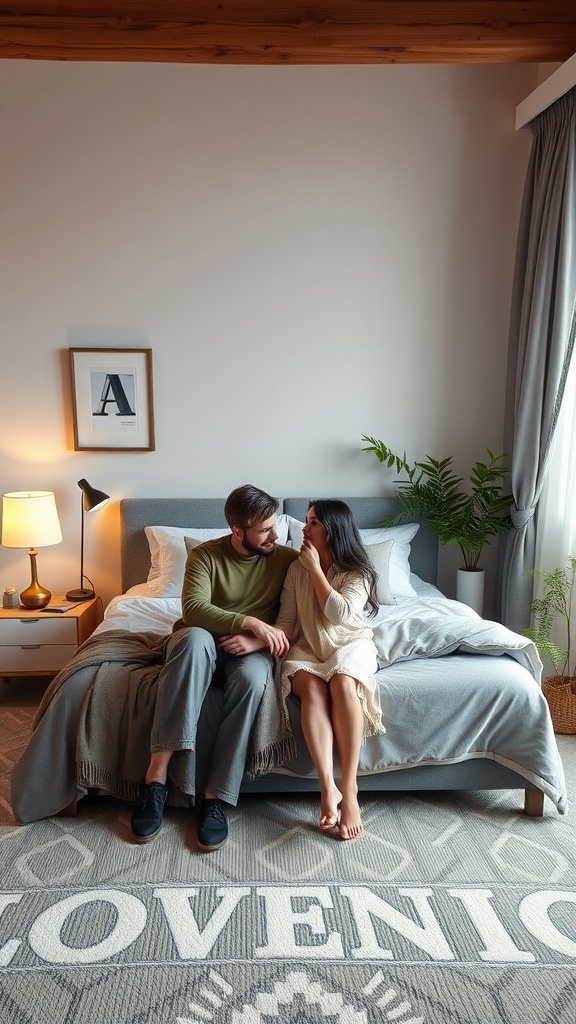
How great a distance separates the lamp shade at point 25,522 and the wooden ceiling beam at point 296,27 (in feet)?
6.63

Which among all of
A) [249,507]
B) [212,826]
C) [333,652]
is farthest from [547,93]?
[212,826]

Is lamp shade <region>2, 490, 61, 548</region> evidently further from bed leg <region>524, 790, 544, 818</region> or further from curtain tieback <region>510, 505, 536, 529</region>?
bed leg <region>524, 790, 544, 818</region>

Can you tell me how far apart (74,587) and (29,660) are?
57cm

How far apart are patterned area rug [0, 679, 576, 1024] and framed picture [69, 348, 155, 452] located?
1973 millimetres

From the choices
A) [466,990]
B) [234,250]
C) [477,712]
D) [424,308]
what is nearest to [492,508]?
[424,308]

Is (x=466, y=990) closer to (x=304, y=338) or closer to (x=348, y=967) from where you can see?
(x=348, y=967)

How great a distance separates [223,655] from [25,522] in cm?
153

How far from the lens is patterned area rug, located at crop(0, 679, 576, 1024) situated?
1.75 meters

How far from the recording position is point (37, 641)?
3680 mm

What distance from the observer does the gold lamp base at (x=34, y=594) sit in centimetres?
378

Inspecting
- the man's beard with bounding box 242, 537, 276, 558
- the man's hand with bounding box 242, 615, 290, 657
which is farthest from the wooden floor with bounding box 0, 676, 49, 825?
the man's beard with bounding box 242, 537, 276, 558

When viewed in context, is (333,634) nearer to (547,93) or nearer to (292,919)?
(292,919)

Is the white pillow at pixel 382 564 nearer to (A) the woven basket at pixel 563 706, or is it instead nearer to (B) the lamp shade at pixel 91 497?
(A) the woven basket at pixel 563 706

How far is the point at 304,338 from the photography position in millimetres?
4047
